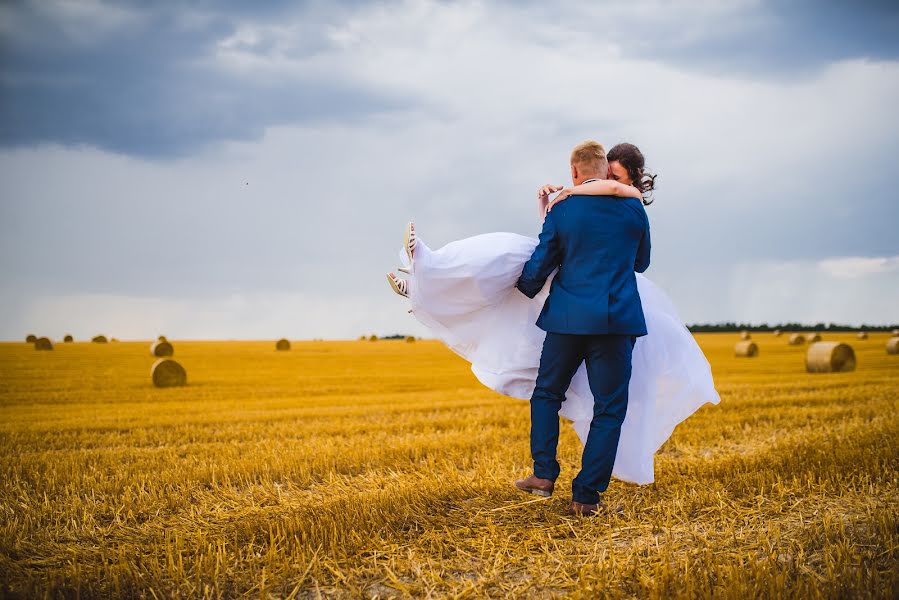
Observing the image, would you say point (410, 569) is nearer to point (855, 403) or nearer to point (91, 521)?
point (91, 521)

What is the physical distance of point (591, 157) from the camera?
4.44 metres

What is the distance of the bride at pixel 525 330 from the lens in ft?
15.5

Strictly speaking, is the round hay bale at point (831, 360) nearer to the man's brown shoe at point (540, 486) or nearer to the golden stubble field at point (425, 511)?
the golden stubble field at point (425, 511)

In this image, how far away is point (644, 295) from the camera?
201 inches

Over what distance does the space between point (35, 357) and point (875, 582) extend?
32.0 meters

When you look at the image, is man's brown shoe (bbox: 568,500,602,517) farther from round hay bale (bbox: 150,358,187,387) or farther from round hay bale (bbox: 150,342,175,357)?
round hay bale (bbox: 150,342,175,357)

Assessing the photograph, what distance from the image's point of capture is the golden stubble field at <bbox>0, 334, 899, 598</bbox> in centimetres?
357

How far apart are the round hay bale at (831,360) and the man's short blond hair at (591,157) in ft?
67.7

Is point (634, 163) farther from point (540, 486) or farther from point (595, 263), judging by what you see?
point (540, 486)

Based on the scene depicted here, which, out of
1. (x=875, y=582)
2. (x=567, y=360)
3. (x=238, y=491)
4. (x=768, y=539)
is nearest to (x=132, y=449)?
(x=238, y=491)

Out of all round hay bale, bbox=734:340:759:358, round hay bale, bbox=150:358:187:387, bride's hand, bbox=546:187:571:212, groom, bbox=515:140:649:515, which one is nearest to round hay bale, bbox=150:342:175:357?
round hay bale, bbox=150:358:187:387

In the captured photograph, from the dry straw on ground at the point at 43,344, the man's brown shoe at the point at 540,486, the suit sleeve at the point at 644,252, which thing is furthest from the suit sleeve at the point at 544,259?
the dry straw on ground at the point at 43,344

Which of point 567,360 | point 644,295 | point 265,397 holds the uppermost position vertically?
point 644,295

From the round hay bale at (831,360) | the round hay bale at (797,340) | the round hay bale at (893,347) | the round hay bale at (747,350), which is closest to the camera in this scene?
the round hay bale at (831,360)
